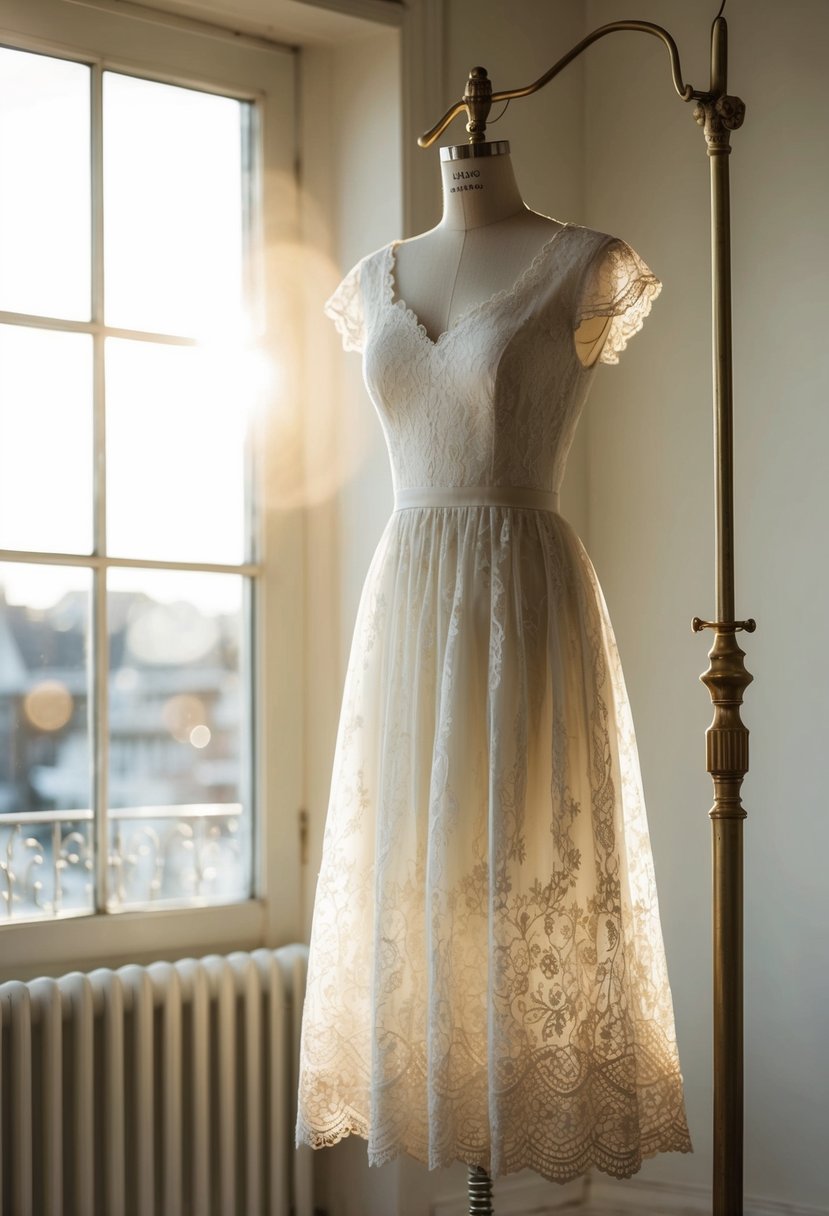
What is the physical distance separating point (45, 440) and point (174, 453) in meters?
0.24

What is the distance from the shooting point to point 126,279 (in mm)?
2295

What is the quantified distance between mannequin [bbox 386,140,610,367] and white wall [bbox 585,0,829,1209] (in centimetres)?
62

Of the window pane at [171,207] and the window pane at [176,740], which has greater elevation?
the window pane at [171,207]

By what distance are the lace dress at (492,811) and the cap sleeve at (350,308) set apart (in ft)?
0.47

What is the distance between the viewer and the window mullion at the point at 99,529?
2221 mm

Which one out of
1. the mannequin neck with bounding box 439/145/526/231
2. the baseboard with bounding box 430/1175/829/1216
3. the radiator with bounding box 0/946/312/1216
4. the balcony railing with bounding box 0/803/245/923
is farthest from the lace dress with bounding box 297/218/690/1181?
the baseboard with bounding box 430/1175/829/1216

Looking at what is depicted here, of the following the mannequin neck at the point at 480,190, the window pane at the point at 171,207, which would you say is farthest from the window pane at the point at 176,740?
the mannequin neck at the point at 480,190

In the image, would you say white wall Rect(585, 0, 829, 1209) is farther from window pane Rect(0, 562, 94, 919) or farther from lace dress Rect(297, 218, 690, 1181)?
window pane Rect(0, 562, 94, 919)

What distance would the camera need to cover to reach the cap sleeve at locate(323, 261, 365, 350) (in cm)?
184

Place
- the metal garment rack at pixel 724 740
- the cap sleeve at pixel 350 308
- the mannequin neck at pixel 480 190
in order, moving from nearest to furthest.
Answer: the metal garment rack at pixel 724 740, the mannequin neck at pixel 480 190, the cap sleeve at pixel 350 308

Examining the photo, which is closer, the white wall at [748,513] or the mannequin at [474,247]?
the mannequin at [474,247]

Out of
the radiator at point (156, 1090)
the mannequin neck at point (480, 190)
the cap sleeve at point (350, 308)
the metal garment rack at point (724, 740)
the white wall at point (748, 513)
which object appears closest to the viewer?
the metal garment rack at point (724, 740)

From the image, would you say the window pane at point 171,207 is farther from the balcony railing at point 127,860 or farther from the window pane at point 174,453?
the balcony railing at point 127,860

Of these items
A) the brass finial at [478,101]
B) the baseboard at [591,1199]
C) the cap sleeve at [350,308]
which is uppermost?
the brass finial at [478,101]
